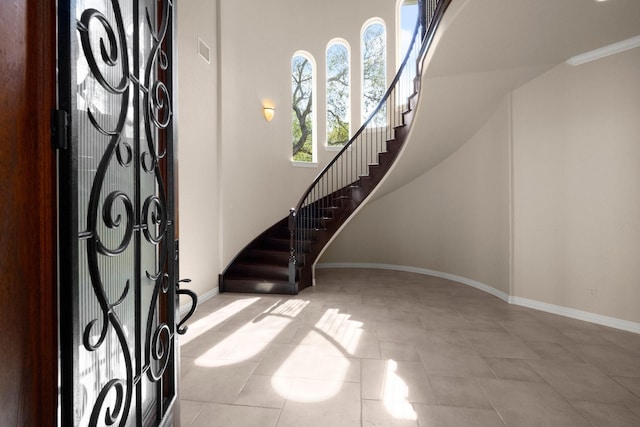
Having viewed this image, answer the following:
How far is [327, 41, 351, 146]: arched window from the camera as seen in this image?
23.1 ft

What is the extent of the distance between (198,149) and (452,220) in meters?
4.12

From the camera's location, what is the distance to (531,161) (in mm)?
3990

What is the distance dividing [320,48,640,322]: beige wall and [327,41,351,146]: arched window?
279cm

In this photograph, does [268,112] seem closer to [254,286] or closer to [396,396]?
[254,286]

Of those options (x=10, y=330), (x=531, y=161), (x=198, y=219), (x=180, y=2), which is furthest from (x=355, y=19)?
(x=10, y=330)

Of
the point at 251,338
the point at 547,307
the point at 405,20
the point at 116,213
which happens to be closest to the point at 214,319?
the point at 251,338

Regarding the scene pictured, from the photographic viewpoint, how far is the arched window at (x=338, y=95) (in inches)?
277

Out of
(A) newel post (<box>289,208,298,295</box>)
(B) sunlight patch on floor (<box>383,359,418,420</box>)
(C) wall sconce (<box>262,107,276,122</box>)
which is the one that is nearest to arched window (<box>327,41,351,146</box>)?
(C) wall sconce (<box>262,107,276,122</box>)

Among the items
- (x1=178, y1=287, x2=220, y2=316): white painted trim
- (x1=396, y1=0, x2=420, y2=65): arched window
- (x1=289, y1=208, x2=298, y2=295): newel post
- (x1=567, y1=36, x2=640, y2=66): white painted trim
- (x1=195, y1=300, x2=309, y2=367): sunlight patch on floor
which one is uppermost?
(x1=396, y1=0, x2=420, y2=65): arched window

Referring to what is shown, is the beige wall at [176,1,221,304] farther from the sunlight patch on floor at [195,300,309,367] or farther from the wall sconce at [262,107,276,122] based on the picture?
the wall sconce at [262,107,276,122]

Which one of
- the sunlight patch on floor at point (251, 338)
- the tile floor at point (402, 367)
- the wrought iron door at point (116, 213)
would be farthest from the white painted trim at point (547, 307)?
the wrought iron door at point (116, 213)

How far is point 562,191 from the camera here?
147 inches

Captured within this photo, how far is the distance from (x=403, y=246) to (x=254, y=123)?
355 centimetres

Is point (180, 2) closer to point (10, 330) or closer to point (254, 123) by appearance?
point (254, 123)
